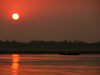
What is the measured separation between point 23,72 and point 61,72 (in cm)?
267

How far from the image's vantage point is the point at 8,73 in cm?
3909

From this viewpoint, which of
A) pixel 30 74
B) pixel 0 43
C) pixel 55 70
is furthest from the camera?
pixel 0 43

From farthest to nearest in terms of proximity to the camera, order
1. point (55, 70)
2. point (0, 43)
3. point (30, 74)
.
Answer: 1. point (0, 43)
2. point (55, 70)
3. point (30, 74)

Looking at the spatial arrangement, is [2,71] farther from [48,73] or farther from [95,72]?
[95,72]

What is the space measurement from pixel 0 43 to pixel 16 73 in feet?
403

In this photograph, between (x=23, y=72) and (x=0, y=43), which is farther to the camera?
(x=0, y=43)

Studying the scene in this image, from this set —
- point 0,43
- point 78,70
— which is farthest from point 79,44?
point 78,70

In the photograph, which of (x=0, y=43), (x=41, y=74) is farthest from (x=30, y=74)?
(x=0, y=43)

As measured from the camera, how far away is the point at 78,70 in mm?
42156

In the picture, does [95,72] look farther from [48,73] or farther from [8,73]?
[8,73]

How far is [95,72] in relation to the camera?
132 feet

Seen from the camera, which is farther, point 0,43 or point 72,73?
point 0,43

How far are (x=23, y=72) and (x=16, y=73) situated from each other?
1.00 meters

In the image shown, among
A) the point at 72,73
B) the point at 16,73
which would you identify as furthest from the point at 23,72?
the point at 72,73
